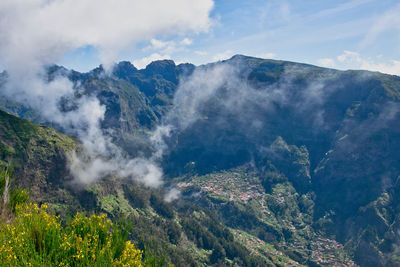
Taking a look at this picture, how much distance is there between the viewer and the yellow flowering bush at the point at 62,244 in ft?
25.9

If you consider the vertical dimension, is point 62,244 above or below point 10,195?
below

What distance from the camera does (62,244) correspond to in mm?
8414

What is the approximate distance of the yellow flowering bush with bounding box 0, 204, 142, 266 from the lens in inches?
311

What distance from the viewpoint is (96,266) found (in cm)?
798

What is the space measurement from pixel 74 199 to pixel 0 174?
680 ft

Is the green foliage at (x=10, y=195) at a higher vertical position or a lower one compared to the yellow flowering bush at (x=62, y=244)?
higher

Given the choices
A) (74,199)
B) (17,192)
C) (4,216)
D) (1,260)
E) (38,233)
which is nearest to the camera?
(1,260)

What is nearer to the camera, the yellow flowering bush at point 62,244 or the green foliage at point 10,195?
the yellow flowering bush at point 62,244

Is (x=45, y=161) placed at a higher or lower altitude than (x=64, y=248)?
higher

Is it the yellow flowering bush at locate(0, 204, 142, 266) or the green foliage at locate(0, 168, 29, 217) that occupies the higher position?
the green foliage at locate(0, 168, 29, 217)

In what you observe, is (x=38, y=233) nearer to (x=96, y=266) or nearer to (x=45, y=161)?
(x=96, y=266)

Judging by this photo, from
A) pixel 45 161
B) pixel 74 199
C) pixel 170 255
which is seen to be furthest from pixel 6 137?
pixel 170 255

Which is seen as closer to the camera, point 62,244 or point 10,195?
point 62,244

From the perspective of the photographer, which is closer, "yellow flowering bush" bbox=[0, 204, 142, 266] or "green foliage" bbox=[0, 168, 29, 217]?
"yellow flowering bush" bbox=[0, 204, 142, 266]
